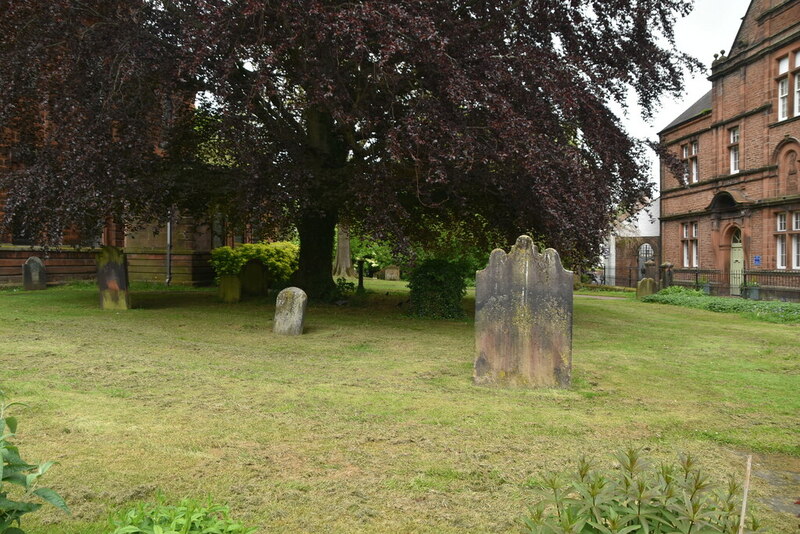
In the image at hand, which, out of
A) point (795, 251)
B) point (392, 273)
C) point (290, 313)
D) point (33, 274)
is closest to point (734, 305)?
point (795, 251)

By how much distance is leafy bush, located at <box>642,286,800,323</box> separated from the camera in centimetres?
1753

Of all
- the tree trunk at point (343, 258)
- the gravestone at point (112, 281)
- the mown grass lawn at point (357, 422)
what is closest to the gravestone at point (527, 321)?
the mown grass lawn at point (357, 422)

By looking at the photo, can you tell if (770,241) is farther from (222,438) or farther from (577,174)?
(222,438)

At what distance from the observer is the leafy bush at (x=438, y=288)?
595 inches

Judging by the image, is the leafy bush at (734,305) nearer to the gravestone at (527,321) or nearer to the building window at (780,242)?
the building window at (780,242)

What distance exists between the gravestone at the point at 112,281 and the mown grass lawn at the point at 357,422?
3.92 metres

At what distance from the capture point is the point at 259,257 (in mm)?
26062

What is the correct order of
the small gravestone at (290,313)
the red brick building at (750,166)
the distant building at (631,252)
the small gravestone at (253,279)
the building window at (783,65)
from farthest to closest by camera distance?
the distant building at (631,252), the building window at (783,65), the red brick building at (750,166), the small gravestone at (253,279), the small gravestone at (290,313)

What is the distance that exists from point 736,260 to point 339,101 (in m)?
24.4

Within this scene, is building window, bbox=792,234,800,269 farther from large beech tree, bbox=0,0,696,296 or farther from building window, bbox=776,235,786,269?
large beech tree, bbox=0,0,696,296

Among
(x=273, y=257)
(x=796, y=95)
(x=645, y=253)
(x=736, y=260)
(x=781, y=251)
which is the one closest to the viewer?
(x=796, y=95)

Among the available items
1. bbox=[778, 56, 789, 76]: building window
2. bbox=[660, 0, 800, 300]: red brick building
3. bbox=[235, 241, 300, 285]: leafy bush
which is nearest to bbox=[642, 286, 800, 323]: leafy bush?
bbox=[660, 0, 800, 300]: red brick building

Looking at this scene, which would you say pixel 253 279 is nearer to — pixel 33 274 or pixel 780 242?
pixel 33 274

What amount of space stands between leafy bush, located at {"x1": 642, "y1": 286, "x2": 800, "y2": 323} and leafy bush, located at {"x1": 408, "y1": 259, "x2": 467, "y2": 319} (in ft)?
29.3
